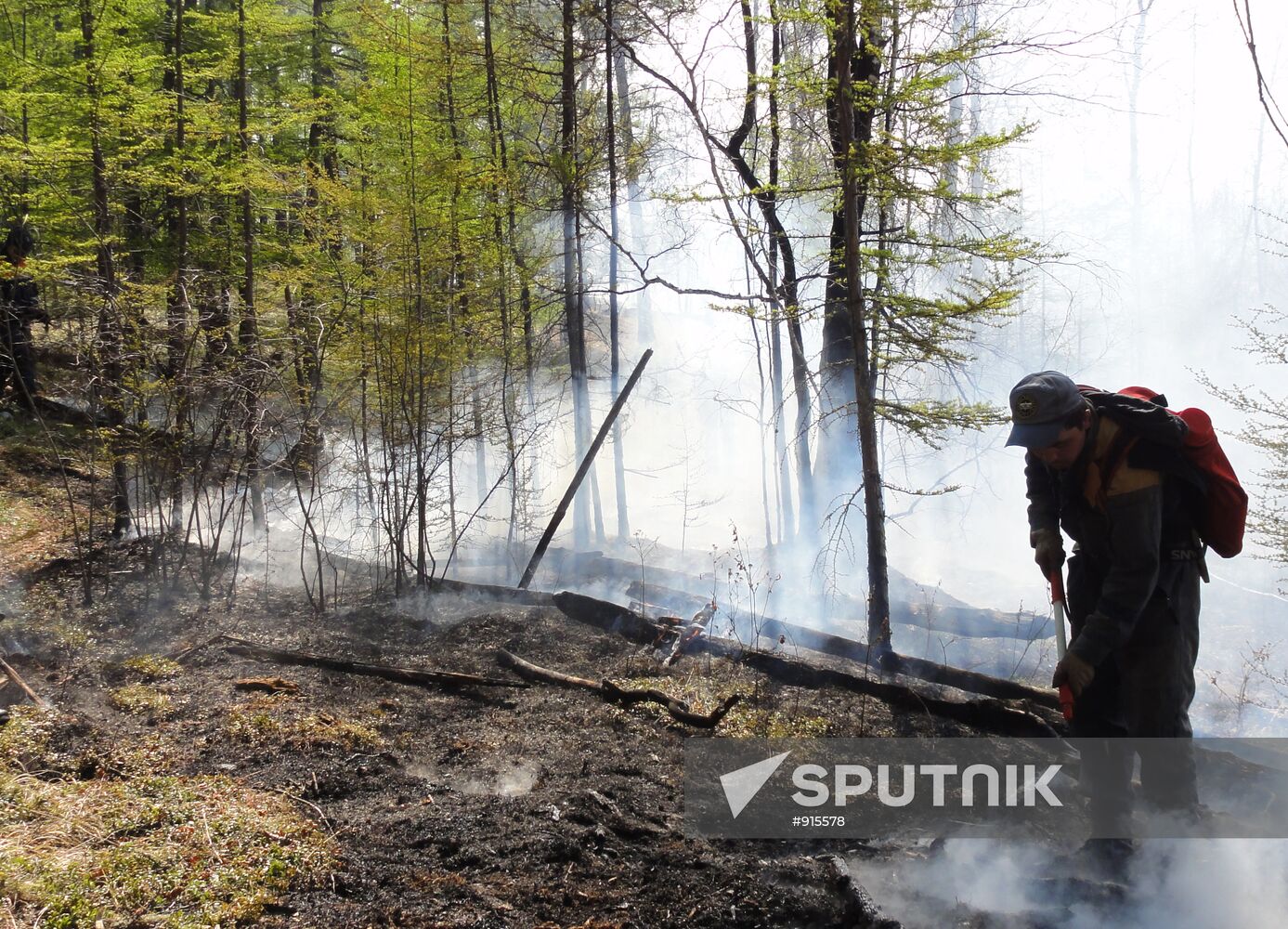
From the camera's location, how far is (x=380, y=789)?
4410 mm

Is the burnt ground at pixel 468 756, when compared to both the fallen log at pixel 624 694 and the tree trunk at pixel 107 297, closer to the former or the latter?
the fallen log at pixel 624 694

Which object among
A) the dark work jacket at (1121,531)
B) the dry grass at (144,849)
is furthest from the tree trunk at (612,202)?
the dry grass at (144,849)

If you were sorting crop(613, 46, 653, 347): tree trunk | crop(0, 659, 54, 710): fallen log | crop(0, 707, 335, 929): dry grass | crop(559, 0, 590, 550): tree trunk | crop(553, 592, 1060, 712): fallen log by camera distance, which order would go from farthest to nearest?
crop(613, 46, 653, 347): tree trunk < crop(559, 0, 590, 550): tree trunk < crop(553, 592, 1060, 712): fallen log < crop(0, 659, 54, 710): fallen log < crop(0, 707, 335, 929): dry grass

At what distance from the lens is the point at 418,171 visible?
11406 millimetres

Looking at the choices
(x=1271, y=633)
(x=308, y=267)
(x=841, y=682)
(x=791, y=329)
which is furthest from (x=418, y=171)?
(x=1271, y=633)

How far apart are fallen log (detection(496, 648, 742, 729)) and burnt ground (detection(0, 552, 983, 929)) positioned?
8 centimetres

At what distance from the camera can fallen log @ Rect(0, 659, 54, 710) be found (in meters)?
5.16

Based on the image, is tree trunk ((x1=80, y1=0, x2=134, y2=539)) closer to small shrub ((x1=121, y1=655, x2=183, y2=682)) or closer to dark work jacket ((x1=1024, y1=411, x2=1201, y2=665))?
small shrub ((x1=121, y1=655, x2=183, y2=682))

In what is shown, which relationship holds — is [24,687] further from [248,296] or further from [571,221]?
[571,221]

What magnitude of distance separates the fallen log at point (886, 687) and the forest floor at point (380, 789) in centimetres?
11

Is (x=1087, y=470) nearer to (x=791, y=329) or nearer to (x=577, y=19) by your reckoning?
(x=791, y=329)

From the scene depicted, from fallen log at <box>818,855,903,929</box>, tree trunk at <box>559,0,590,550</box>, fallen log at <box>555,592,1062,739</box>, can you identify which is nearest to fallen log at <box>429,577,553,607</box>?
fallen log at <box>555,592,1062,739</box>

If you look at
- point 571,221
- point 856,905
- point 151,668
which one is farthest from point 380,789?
point 571,221

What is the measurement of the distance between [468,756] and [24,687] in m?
3.01
